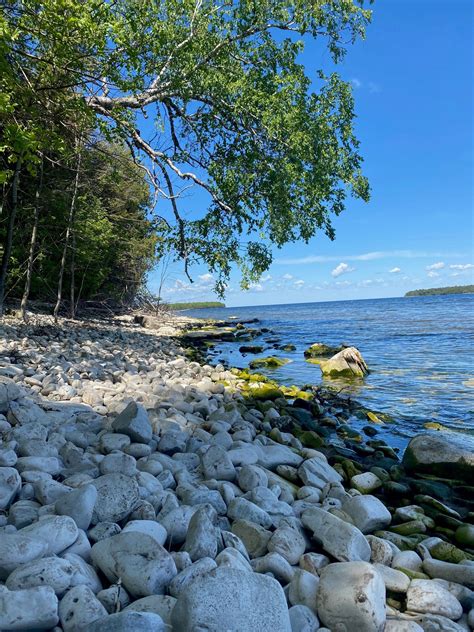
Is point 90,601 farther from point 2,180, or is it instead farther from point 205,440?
point 2,180

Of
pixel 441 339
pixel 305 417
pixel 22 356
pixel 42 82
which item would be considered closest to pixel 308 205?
pixel 305 417

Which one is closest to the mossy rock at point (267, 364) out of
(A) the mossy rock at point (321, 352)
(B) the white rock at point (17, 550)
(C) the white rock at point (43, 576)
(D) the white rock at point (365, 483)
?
(A) the mossy rock at point (321, 352)

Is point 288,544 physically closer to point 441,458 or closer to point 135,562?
point 135,562

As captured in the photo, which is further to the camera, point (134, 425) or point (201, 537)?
point (134, 425)

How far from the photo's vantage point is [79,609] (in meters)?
1.94

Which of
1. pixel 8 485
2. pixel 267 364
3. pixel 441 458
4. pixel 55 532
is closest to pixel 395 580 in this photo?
pixel 55 532

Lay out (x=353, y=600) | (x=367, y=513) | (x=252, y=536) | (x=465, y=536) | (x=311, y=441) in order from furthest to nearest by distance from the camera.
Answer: (x=311, y=441)
(x=465, y=536)
(x=367, y=513)
(x=252, y=536)
(x=353, y=600)

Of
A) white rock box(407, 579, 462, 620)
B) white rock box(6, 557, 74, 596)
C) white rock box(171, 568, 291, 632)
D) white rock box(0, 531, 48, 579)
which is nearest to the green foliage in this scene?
white rock box(0, 531, 48, 579)

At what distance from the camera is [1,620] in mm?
1820

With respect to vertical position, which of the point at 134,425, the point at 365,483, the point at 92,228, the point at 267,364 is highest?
the point at 92,228

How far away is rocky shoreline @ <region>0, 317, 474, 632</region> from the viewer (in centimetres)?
203

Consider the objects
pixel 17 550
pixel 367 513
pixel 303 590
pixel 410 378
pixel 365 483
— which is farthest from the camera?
pixel 410 378

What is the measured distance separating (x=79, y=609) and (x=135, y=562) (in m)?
0.37

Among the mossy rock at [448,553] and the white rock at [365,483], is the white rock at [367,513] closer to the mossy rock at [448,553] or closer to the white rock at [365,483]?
the mossy rock at [448,553]
